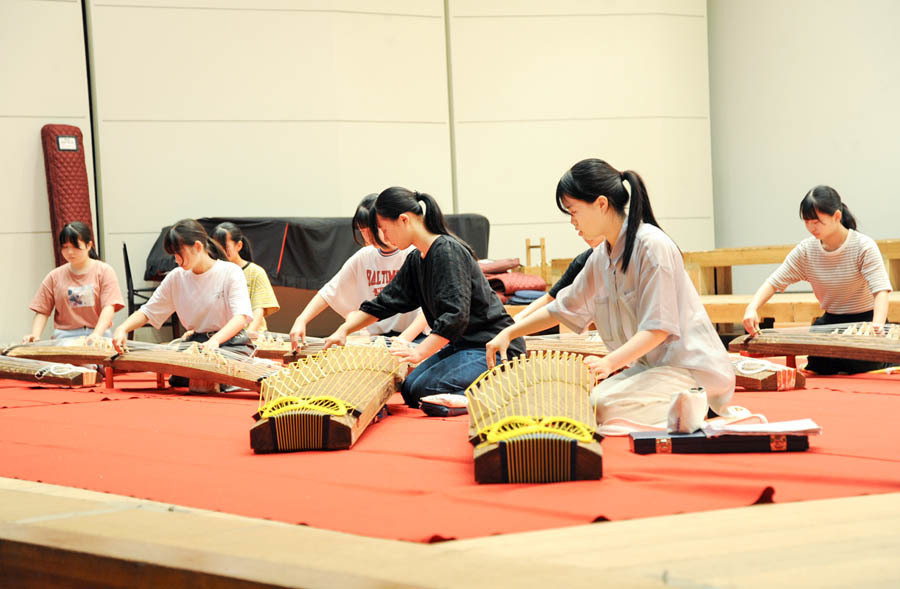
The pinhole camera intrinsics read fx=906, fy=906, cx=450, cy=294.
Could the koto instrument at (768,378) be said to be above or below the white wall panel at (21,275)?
below

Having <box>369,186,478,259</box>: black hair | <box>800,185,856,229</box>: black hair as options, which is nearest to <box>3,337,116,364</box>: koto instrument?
<box>369,186,478,259</box>: black hair

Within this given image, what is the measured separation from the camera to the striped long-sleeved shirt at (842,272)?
425 cm

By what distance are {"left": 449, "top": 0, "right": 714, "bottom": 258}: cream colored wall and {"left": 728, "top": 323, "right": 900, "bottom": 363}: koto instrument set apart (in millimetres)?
4426

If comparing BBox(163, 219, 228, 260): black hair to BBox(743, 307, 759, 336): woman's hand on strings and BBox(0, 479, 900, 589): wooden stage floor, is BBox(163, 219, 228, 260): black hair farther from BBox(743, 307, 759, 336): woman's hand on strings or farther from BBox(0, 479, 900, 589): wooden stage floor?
BBox(0, 479, 900, 589): wooden stage floor

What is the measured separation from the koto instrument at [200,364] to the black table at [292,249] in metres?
2.73

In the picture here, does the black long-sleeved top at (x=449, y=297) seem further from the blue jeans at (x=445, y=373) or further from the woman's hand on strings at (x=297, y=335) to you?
the woman's hand on strings at (x=297, y=335)

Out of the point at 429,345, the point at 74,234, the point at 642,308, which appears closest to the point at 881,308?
the point at 642,308

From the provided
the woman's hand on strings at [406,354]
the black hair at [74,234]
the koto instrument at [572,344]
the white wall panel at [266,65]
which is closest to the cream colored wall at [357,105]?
the white wall panel at [266,65]

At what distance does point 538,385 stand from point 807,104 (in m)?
6.52

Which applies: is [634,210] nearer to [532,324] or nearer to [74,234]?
[532,324]

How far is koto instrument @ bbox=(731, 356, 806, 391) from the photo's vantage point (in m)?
3.61

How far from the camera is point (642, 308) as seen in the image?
8.43 ft

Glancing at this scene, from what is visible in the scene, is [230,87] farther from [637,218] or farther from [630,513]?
[630,513]

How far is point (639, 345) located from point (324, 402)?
908mm
